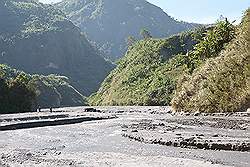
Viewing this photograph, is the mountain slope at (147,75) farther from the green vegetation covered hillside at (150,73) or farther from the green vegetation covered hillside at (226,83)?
A: the green vegetation covered hillside at (226,83)

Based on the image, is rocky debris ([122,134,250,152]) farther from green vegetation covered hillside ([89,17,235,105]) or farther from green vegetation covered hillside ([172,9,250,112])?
green vegetation covered hillside ([89,17,235,105])

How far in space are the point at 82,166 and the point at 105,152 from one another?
2941mm

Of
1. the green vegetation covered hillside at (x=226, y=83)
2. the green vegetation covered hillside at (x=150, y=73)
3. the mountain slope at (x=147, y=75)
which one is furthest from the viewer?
the mountain slope at (x=147, y=75)

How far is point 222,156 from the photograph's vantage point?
40.4 ft

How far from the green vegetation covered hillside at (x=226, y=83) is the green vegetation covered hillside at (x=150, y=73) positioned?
4034cm

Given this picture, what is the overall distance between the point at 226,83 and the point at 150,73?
81743 millimetres

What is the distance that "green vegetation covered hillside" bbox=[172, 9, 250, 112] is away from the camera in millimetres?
28344

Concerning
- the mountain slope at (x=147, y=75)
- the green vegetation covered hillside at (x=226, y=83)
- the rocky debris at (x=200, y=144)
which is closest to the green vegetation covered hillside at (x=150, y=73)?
the mountain slope at (x=147, y=75)

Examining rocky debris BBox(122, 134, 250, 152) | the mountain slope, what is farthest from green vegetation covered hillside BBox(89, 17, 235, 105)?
rocky debris BBox(122, 134, 250, 152)

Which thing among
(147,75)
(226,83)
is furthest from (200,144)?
(147,75)

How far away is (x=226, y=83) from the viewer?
98.8 feet

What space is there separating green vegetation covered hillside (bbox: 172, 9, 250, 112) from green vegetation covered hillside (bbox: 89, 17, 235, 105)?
132ft

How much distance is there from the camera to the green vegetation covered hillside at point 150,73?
9475 centimetres

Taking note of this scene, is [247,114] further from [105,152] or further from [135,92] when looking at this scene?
[135,92]
